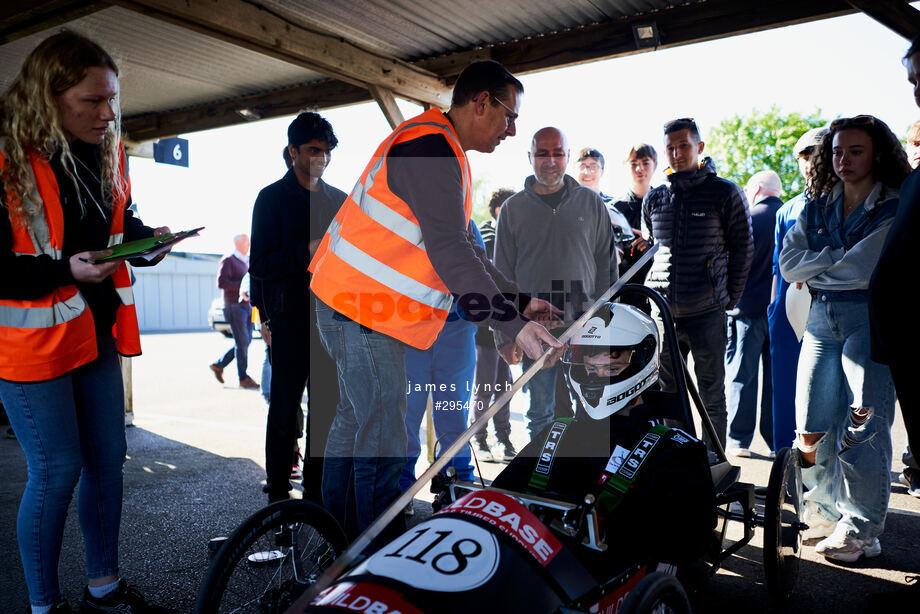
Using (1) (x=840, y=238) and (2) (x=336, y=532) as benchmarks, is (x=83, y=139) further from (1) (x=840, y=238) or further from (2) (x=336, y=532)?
(1) (x=840, y=238)

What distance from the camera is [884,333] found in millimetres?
1998

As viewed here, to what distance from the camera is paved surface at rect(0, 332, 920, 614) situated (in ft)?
8.61

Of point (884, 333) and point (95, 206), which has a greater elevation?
point (95, 206)

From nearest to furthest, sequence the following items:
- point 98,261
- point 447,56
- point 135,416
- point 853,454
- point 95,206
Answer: point 98,261, point 95,206, point 853,454, point 447,56, point 135,416

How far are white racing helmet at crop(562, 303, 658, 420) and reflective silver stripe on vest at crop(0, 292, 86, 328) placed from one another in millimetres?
1608

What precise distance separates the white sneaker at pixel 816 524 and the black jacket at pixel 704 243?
119 centimetres

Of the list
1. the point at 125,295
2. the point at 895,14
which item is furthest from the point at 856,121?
the point at 125,295

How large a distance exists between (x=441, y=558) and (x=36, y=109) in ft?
5.53

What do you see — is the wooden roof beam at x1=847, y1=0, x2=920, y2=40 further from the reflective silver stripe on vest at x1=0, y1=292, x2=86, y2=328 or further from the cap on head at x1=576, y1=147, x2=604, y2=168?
the reflective silver stripe on vest at x1=0, y1=292, x2=86, y2=328

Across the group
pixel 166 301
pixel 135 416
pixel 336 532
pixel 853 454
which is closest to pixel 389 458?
pixel 336 532

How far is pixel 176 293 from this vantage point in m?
28.9

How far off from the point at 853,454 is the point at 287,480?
8.30 feet

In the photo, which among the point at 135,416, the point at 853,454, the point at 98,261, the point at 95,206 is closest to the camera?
the point at 98,261

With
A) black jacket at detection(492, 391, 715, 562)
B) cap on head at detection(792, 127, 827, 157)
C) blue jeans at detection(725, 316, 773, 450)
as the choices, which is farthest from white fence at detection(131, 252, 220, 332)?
black jacket at detection(492, 391, 715, 562)
